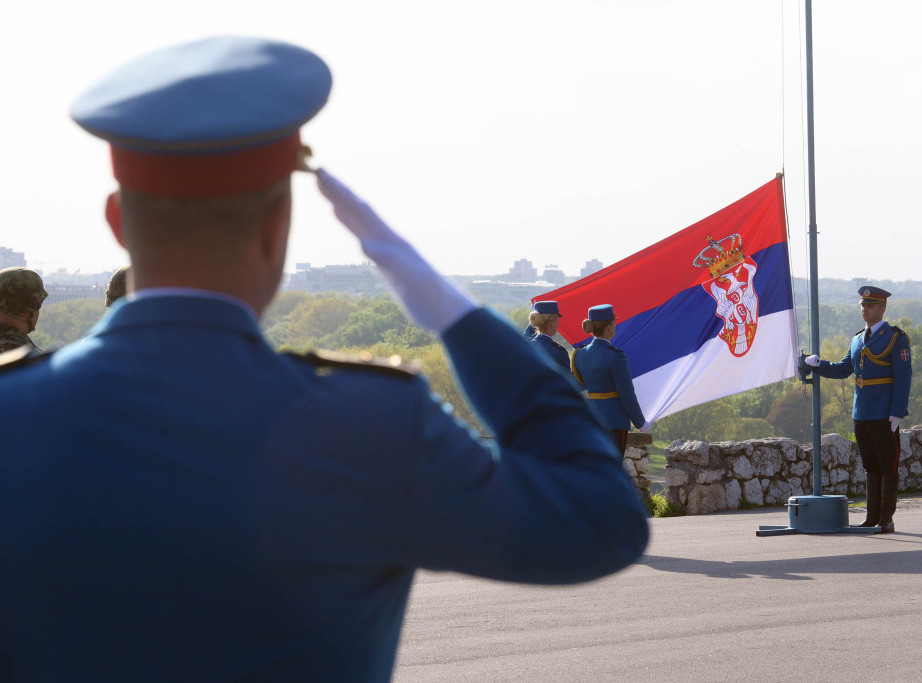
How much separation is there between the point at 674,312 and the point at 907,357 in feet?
6.43

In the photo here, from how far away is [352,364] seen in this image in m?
1.18

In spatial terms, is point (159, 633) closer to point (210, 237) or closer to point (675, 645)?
point (210, 237)

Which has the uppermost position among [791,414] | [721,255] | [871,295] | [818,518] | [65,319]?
[721,255]

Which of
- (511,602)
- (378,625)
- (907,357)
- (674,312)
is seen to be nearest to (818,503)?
(907,357)

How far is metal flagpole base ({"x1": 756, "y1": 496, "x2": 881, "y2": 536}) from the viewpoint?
9.69m

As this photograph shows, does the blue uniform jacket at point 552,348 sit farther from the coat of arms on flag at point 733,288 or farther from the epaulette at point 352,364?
the epaulette at point 352,364

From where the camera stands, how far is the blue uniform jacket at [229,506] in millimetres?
1104

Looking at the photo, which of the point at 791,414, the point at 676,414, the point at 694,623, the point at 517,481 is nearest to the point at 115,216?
the point at 517,481

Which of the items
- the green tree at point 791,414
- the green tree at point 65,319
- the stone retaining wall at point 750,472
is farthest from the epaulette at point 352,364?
the green tree at point 791,414

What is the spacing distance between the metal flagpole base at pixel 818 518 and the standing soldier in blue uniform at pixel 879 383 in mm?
311

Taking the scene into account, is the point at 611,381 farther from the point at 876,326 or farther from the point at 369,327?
the point at 369,327

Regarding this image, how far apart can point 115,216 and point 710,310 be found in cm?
951

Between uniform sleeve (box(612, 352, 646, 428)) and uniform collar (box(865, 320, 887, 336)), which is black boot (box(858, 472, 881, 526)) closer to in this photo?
uniform collar (box(865, 320, 887, 336))

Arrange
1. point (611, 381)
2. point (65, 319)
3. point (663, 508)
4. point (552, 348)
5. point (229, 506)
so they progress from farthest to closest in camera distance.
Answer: point (65, 319) < point (663, 508) < point (611, 381) < point (552, 348) < point (229, 506)
